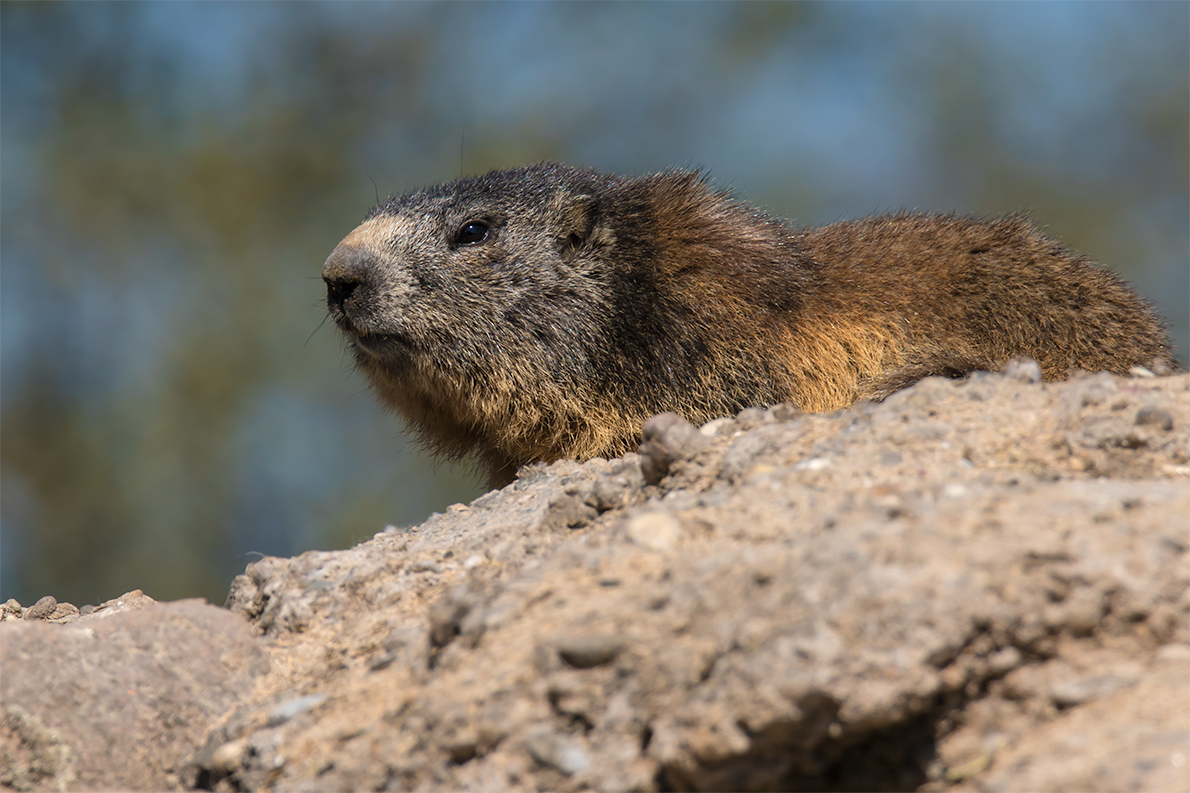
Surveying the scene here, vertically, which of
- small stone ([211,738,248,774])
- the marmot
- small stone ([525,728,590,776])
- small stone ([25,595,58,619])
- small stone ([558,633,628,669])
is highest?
the marmot

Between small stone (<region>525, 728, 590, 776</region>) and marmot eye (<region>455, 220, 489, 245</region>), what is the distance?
4568 millimetres

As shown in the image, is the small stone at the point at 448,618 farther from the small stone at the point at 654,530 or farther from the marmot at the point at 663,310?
the marmot at the point at 663,310

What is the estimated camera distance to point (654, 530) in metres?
3.20

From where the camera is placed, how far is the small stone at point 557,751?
255 cm

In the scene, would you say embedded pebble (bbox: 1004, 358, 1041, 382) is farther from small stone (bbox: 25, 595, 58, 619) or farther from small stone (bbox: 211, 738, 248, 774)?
small stone (bbox: 25, 595, 58, 619)

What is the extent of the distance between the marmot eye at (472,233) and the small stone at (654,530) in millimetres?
3819

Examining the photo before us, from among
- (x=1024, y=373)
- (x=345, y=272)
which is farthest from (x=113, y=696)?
(x=345, y=272)

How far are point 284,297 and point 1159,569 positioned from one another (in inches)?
754

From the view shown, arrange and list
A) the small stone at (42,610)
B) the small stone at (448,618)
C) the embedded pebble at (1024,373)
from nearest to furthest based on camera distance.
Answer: the small stone at (448,618) < the embedded pebble at (1024,373) < the small stone at (42,610)

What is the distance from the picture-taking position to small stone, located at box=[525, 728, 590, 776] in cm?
255

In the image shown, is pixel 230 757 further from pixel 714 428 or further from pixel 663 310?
pixel 663 310

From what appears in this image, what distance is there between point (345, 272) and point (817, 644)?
4688 millimetres

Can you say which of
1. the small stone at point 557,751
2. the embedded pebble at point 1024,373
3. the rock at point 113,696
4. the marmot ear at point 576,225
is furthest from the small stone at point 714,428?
the marmot ear at point 576,225

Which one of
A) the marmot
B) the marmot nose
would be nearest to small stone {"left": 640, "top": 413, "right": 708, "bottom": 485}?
the marmot
